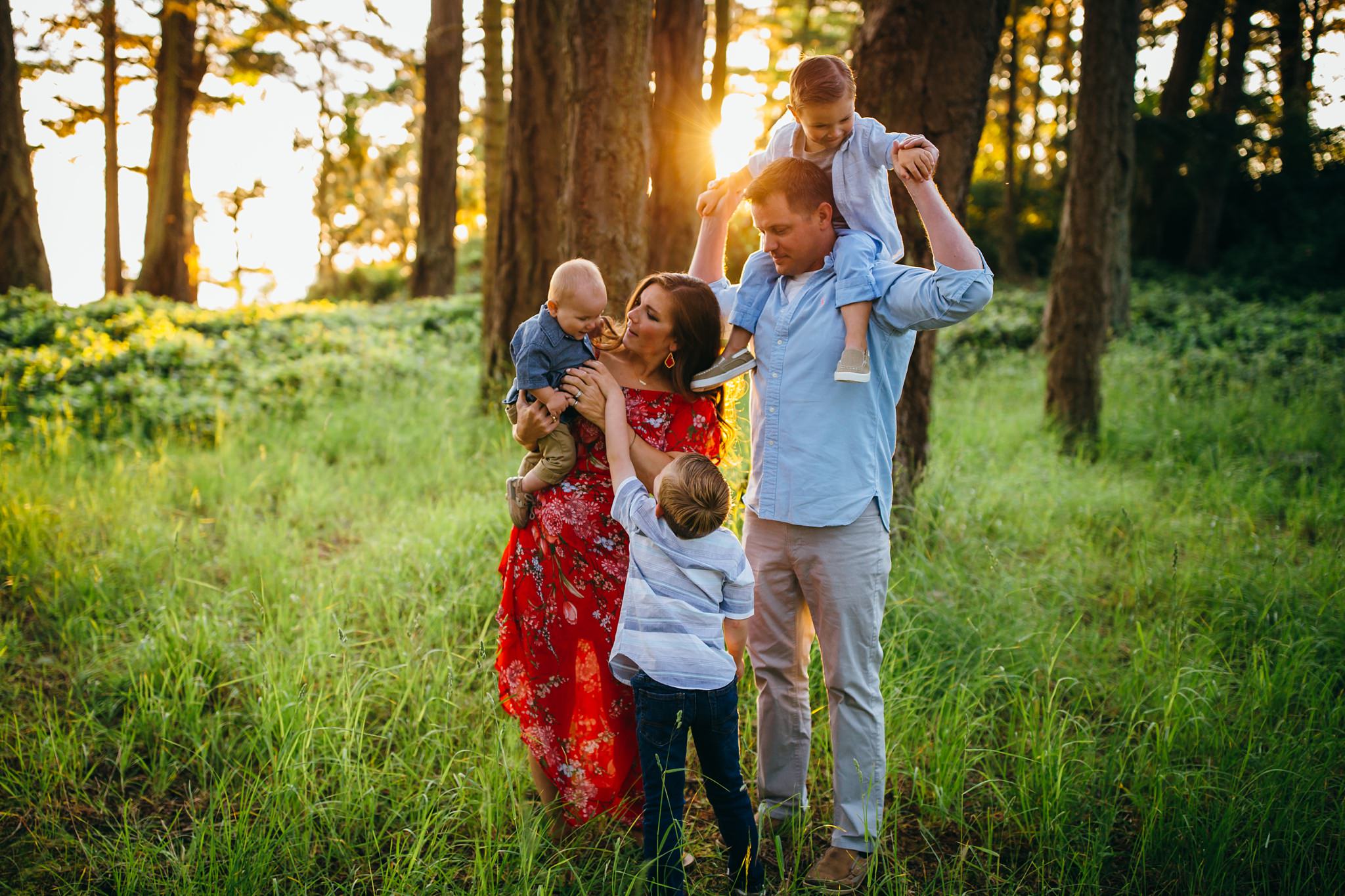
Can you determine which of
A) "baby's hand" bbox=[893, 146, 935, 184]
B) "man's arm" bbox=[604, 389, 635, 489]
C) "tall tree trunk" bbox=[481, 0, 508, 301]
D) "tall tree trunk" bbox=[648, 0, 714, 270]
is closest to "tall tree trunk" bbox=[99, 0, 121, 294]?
"tall tree trunk" bbox=[481, 0, 508, 301]

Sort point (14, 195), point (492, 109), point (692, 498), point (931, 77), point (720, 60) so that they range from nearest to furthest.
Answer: point (692, 498)
point (931, 77)
point (720, 60)
point (492, 109)
point (14, 195)

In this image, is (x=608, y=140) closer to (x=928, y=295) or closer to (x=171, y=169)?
(x=928, y=295)

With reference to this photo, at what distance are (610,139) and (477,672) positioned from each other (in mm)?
3030

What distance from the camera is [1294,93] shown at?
18.7 m

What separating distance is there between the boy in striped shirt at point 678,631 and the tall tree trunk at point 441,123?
11975 millimetres

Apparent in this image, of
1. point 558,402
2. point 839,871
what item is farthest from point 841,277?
point 839,871

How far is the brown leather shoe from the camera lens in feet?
8.36

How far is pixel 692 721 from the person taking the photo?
2.27 metres

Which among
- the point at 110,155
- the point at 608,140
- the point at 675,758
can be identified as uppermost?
the point at 110,155

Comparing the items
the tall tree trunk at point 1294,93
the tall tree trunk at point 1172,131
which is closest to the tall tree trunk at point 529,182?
the tall tree trunk at point 1172,131

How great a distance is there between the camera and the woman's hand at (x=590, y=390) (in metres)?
2.44

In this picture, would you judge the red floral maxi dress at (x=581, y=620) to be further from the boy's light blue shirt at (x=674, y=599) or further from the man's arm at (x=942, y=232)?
the man's arm at (x=942, y=232)

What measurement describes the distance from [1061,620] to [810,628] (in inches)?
79.5

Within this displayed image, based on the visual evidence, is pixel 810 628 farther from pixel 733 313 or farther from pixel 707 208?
pixel 707 208
